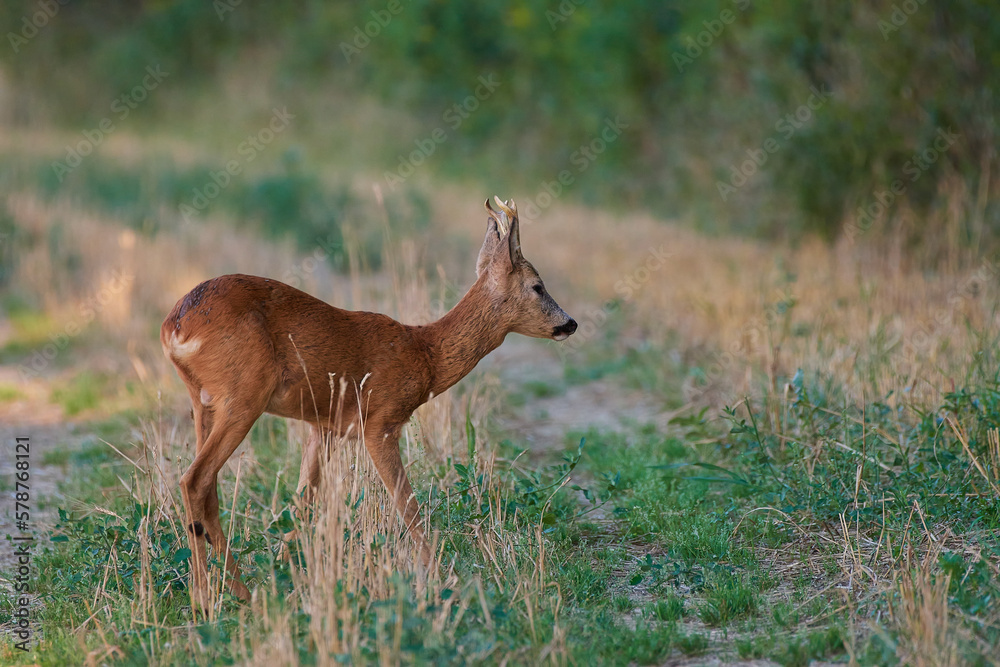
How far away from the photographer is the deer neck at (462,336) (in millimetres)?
5098

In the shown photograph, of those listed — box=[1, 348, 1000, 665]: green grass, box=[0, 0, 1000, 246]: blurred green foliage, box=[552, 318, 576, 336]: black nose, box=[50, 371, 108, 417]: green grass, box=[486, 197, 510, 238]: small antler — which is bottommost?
box=[1, 348, 1000, 665]: green grass

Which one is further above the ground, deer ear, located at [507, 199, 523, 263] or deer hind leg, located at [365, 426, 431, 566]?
deer ear, located at [507, 199, 523, 263]

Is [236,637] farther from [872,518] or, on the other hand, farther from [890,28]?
[890,28]

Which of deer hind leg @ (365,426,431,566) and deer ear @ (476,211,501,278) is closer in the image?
deer hind leg @ (365,426,431,566)

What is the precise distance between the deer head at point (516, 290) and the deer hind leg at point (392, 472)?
86cm

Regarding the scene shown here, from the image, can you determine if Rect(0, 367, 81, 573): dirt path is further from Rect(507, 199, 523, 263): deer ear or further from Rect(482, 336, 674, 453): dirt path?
Rect(482, 336, 674, 453): dirt path

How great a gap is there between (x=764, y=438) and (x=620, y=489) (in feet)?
3.17

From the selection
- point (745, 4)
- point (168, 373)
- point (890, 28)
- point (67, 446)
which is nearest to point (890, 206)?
point (890, 28)

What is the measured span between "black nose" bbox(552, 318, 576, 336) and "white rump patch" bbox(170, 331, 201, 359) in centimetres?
177

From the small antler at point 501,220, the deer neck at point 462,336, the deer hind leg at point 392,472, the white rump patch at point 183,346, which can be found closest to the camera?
the white rump patch at point 183,346

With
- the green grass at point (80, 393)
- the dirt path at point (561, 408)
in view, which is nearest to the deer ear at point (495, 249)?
the dirt path at point (561, 408)

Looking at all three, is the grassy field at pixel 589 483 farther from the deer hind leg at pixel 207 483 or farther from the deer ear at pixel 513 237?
the deer ear at pixel 513 237

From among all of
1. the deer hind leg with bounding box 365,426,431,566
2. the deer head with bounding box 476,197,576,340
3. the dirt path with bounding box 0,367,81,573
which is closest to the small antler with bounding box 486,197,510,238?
the deer head with bounding box 476,197,576,340

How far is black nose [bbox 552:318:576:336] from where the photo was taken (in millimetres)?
5070
